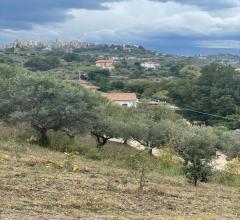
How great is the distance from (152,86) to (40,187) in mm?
77724

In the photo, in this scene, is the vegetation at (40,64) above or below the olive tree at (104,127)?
below

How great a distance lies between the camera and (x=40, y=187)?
10.3m

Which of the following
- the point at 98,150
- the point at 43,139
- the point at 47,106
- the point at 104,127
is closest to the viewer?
the point at 98,150

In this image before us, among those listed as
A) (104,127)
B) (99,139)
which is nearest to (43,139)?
(104,127)

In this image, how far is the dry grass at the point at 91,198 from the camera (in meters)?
8.33

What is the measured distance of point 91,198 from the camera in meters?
9.62

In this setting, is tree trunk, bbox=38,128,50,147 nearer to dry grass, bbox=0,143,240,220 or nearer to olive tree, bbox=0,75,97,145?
olive tree, bbox=0,75,97,145

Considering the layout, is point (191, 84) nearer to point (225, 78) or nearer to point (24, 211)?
point (225, 78)

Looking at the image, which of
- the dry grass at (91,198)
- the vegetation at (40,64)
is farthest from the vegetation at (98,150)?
the vegetation at (40,64)

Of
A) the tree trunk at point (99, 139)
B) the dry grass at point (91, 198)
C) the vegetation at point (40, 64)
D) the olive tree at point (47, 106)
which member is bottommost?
the vegetation at point (40, 64)

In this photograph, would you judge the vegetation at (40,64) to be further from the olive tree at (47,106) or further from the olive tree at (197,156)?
the olive tree at (197,156)

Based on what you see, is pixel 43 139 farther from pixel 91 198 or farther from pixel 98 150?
pixel 91 198

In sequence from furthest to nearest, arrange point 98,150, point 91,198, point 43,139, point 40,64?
1. point 40,64
2. point 43,139
3. point 98,150
4. point 91,198

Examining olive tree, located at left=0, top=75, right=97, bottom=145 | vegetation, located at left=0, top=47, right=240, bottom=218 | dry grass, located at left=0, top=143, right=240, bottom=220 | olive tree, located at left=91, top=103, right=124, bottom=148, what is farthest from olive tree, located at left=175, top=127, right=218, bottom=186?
olive tree, located at left=91, top=103, right=124, bottom=148
